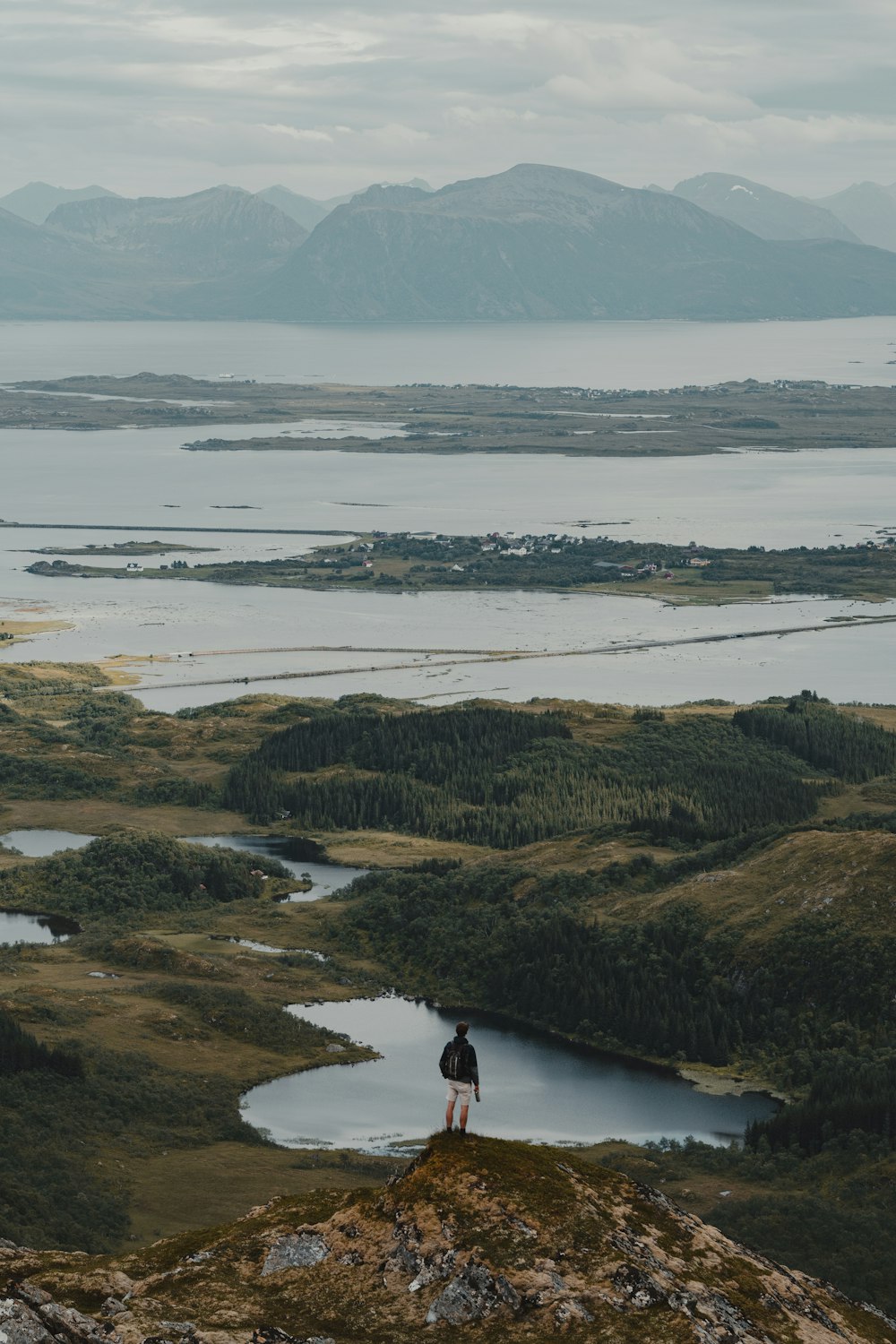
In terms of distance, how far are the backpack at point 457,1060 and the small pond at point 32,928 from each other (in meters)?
63.9

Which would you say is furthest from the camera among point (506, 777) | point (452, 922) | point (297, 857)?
point (506, 777)

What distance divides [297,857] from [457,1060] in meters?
81.2

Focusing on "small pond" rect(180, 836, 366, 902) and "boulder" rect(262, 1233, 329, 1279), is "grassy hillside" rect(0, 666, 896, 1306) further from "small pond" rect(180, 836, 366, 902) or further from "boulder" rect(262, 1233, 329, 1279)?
"boulder" rect(262, 1233, 329, 1279)

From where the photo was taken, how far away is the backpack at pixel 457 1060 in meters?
33.7

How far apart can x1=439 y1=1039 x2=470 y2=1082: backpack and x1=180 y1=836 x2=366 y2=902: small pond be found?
6933cm

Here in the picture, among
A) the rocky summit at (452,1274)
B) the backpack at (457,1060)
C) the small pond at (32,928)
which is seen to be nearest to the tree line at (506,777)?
the small pond at (32,928)

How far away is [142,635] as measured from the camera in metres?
A: 194

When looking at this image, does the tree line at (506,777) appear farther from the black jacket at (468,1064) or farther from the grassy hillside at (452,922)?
the black jacket at (468,1064)

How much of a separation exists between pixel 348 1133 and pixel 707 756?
6788cm

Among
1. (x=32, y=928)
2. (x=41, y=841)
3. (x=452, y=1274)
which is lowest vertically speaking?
(x=32, y=928)

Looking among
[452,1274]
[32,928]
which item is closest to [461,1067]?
[452,1274]

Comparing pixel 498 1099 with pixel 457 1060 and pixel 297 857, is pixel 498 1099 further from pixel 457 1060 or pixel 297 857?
pixel 297 857

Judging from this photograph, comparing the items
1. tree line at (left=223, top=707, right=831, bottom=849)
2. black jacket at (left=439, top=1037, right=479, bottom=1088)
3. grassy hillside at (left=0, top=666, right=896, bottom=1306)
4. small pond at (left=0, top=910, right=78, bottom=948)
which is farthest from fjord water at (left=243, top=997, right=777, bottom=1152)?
tree line at (left=223, top=707, right=831, bottom=849)

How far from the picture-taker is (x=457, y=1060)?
33.7m
